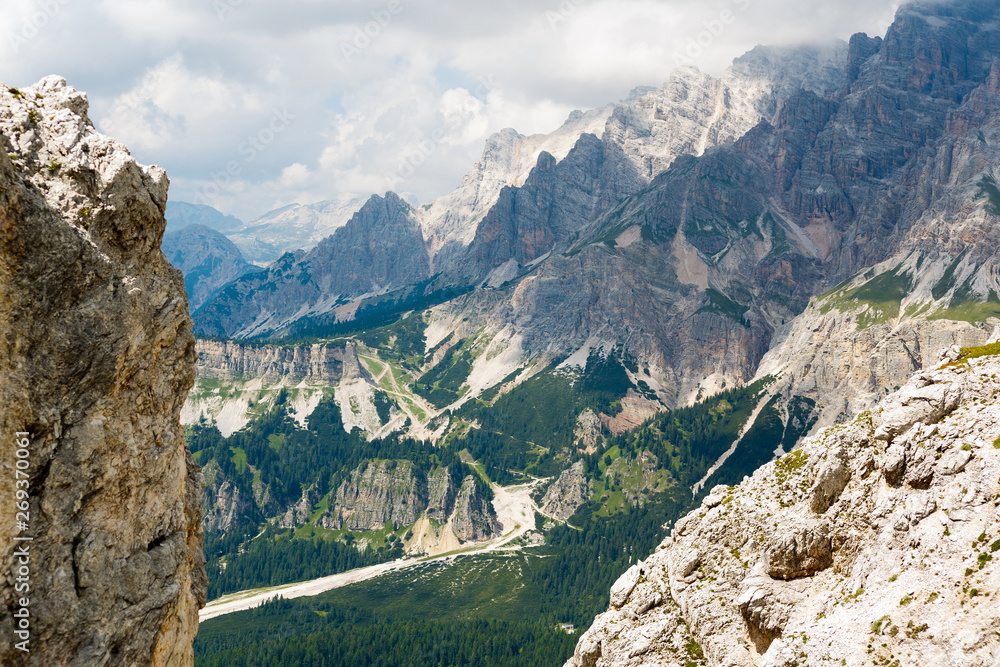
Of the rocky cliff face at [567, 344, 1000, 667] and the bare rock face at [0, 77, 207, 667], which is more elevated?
the bare rock face at [0, 77, 207, 667]

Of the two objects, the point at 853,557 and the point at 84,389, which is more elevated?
the point at 84,389

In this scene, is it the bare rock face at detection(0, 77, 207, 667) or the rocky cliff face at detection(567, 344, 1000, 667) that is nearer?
the bare rock face at detection(0, 77, 207, 667)

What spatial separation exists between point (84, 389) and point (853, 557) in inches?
1888

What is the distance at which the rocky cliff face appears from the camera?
38844 millimetres

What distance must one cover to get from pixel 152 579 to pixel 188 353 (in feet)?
43.9

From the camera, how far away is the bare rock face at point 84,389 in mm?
33125

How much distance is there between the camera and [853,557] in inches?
1868

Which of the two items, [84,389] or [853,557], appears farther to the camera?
[853,557]

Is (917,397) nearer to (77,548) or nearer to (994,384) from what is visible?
(994,384)

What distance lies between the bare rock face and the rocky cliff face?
125 ft

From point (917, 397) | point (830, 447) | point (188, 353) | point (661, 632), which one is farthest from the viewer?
point (661, 632)

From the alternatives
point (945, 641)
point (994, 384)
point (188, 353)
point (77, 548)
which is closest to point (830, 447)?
point (994, 384)

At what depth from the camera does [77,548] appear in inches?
1398

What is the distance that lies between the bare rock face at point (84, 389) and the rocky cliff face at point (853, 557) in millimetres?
38123
